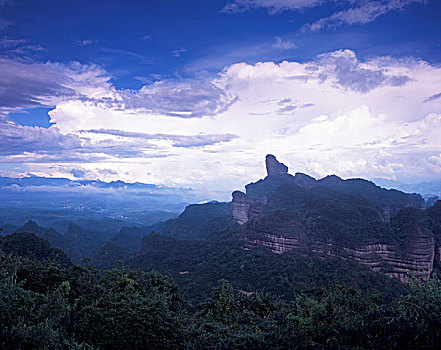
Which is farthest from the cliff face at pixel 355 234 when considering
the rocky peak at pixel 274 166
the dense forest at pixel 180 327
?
the rocky peak at pixel 274 166

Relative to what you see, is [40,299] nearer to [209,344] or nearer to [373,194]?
[209,344]

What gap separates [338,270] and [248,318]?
31.3 m

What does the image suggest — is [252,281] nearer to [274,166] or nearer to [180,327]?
[180,327]

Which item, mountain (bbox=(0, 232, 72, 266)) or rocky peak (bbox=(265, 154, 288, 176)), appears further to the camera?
rocky peak (bbox=(265, 154, 288, 176))

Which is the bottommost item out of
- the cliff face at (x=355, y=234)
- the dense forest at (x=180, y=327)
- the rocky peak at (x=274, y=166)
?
the cliff face at (x=355, y=234)

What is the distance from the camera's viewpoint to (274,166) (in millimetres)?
128375

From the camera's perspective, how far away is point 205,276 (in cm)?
4625

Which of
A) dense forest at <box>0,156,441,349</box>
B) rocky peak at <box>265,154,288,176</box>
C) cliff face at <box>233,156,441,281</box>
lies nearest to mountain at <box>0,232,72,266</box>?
dense forest at <box>0,156,441,349</box>

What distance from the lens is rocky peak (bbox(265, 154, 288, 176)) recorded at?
418ft

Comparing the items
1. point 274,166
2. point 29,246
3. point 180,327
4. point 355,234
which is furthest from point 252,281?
point 274,166

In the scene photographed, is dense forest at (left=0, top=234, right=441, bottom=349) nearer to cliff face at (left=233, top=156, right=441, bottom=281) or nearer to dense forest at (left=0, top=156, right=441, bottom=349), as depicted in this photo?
dense forest at (left=0, top=156, right=441, bottom=349)

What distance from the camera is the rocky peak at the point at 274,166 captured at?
5020 inches

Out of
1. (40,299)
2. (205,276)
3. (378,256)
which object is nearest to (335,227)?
(378,256)

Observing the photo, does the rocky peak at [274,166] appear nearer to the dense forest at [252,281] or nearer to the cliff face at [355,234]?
the dense forest at [252,281]
